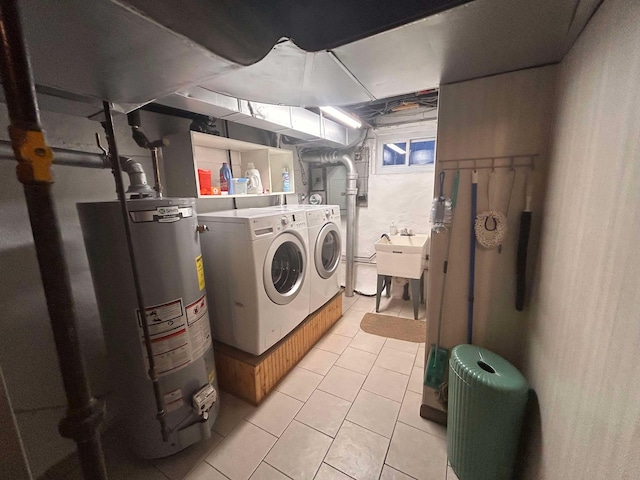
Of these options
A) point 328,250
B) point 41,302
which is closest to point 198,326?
point 41,302

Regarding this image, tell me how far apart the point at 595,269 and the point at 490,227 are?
0.60 m

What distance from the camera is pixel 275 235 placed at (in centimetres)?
171

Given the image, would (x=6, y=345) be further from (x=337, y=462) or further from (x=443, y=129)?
(x=443, y=129)

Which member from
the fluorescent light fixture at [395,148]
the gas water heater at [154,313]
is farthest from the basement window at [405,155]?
the gas water heater at [154,313]

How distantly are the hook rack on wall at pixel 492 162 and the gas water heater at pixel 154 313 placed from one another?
55.2 inches

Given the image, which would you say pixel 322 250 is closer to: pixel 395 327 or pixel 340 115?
pixel 395 327

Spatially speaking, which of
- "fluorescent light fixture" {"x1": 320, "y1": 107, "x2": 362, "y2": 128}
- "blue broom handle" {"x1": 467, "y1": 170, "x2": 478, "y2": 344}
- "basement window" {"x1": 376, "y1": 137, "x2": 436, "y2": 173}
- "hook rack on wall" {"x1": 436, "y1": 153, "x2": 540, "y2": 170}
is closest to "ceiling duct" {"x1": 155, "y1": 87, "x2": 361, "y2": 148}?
"fluorescent light fixture" {"x1": 320, "y1": 107, "x2": 362, "y2": 128}

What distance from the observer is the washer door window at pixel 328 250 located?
2242 mm

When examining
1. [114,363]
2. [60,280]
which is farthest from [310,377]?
[60,280]

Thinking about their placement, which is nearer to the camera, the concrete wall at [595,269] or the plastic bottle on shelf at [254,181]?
the concrete wall at [595,269]

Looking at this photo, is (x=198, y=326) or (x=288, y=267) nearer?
(x=198, y=326)

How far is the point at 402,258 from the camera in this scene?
2.62m

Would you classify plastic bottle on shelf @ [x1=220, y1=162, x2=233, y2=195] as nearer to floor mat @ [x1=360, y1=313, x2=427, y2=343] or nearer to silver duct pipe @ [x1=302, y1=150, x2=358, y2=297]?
silver duct pipe @ [x1=302, y1=150, x2=358, y2=297]

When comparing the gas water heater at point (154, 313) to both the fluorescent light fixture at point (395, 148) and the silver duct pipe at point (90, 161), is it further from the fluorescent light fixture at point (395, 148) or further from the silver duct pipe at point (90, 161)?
the fluorescent light fixture at point (395, 148)
